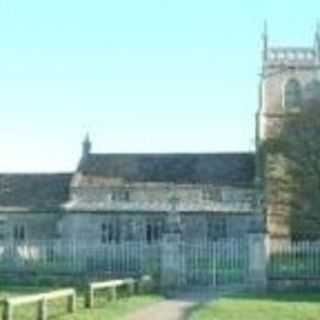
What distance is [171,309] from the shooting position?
27531 mm

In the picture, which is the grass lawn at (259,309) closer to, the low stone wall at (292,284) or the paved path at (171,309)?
the paved path at (171,309)

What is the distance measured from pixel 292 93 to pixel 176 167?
37.5 feet

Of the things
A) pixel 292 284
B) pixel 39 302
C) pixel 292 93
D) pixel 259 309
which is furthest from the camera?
pixel 292 93

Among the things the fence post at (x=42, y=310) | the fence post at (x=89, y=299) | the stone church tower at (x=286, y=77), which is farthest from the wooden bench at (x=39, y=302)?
the stone church tower at (x=286, y=77)

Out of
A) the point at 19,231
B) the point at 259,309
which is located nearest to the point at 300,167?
the point at 19,231

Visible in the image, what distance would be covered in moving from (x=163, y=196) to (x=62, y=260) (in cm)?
1878

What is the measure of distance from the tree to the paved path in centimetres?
1640

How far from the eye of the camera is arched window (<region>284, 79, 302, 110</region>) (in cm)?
7006

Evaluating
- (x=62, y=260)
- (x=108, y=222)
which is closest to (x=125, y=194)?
(x=108, y=222)

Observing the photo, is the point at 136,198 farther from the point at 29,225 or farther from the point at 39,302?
the point at 39,302

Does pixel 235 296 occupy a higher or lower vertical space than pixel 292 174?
lower

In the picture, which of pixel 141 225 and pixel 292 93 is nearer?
pixel 141 225

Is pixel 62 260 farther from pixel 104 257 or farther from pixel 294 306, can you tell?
pixel 294 306

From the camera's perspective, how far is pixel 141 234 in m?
Result: 60.4
